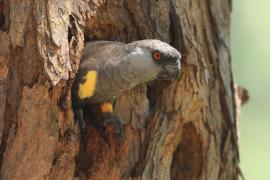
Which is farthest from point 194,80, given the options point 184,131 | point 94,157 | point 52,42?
point 52,42

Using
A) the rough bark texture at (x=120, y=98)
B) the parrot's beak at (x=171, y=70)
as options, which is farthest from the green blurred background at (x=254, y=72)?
the parrot's beak at (x=171, y=70)

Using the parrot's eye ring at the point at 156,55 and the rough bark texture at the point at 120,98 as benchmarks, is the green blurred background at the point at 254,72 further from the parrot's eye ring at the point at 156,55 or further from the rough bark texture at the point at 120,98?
the parrot's eye ring at the point at 156,55

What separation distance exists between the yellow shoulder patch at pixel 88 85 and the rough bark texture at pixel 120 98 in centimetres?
22

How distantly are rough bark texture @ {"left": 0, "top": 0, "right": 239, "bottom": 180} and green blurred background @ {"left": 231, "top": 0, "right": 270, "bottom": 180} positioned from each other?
3.23 meters

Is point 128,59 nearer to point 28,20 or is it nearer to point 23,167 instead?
point 28,20

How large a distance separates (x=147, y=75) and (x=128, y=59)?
0.17 meters

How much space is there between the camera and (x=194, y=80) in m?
4.48

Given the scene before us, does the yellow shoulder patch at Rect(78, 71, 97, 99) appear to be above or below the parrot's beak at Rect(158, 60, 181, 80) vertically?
below

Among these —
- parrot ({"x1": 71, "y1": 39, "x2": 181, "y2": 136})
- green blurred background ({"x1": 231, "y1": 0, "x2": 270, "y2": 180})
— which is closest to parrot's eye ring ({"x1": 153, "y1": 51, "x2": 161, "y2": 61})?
parrot ({"x1": 71, "y1": 39, "x2": 181, "y2": 136})

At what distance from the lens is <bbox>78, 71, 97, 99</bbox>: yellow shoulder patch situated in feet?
13.0

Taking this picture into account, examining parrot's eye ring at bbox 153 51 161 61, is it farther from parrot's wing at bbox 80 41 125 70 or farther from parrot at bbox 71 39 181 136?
parrot's wing at bbox 80 41 125 70

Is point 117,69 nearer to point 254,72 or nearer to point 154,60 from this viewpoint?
point 154,60

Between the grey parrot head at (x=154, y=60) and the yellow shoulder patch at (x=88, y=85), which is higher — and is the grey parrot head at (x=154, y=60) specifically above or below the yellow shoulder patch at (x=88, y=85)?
above

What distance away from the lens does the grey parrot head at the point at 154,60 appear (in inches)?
156
